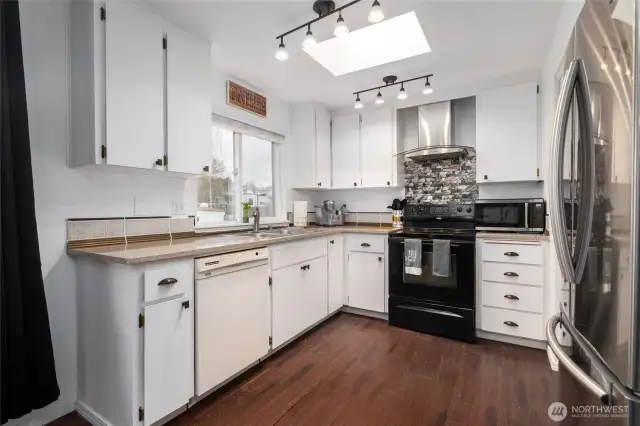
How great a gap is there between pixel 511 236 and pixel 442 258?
586 mm

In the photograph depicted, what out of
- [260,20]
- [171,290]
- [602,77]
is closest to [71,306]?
[171,290]

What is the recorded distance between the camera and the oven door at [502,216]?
2.70m

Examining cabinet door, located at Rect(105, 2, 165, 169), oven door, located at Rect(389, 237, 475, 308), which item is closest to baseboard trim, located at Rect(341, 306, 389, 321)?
oven door, located at Rect(389, 237, 475, 308)

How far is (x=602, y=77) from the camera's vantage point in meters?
0.83

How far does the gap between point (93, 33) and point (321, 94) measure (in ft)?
7.07

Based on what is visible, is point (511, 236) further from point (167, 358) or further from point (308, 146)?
point (167, 358)

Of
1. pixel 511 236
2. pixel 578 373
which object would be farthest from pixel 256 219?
pixel 578 373

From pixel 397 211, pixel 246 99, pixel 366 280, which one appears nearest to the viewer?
pixel 246 99

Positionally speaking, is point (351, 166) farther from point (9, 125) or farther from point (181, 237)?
point (9, 125)

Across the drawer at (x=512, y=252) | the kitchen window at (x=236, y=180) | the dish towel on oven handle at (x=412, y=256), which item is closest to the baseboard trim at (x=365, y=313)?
the dish towel on oven handle at (x=412, y=256)

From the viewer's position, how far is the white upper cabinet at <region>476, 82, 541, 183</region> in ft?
9.30

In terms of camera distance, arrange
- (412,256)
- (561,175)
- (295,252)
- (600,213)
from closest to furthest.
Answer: (600,213), (561,175), (295,252), (412,256)

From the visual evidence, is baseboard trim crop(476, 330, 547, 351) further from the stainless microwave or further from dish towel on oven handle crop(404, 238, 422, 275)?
the stainless microwave

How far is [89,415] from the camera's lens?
5.60ft
